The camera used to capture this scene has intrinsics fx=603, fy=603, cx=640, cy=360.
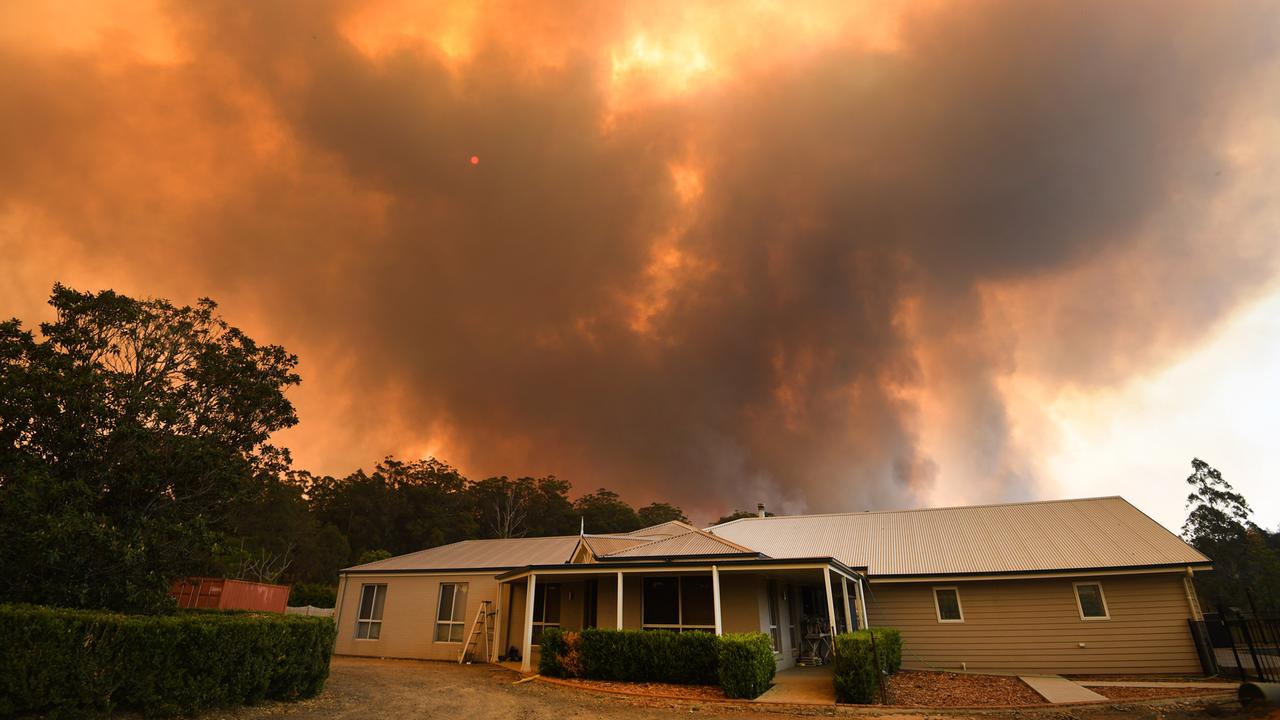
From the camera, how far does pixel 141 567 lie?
13.0m

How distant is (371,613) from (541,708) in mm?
14852

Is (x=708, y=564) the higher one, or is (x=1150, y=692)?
(x=708, y=564)

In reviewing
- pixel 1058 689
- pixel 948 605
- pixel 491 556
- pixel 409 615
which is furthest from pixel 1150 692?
pixel 409 615

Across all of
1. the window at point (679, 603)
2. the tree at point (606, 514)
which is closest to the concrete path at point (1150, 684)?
the window at point (679, 603)

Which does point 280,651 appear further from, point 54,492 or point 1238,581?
point 1238,581

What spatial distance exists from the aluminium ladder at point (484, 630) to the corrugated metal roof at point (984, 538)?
1000cm

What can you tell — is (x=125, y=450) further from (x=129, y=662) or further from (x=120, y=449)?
(x=129, y=662)

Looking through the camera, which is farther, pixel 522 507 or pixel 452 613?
pixel 522 507

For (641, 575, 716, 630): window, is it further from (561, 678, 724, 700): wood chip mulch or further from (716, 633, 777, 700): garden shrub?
(716, 633, 777, 700): garden shrub

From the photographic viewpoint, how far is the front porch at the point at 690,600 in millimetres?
15633

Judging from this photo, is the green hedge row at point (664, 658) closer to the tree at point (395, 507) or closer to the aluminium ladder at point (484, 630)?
the aluminium ladder at point (484, 630)

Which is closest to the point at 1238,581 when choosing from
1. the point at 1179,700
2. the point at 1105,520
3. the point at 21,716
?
the point at 1105,520

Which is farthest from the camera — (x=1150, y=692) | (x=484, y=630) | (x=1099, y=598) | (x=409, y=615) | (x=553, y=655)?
(x=409, y=615)

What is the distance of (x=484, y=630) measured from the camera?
20922 mm
